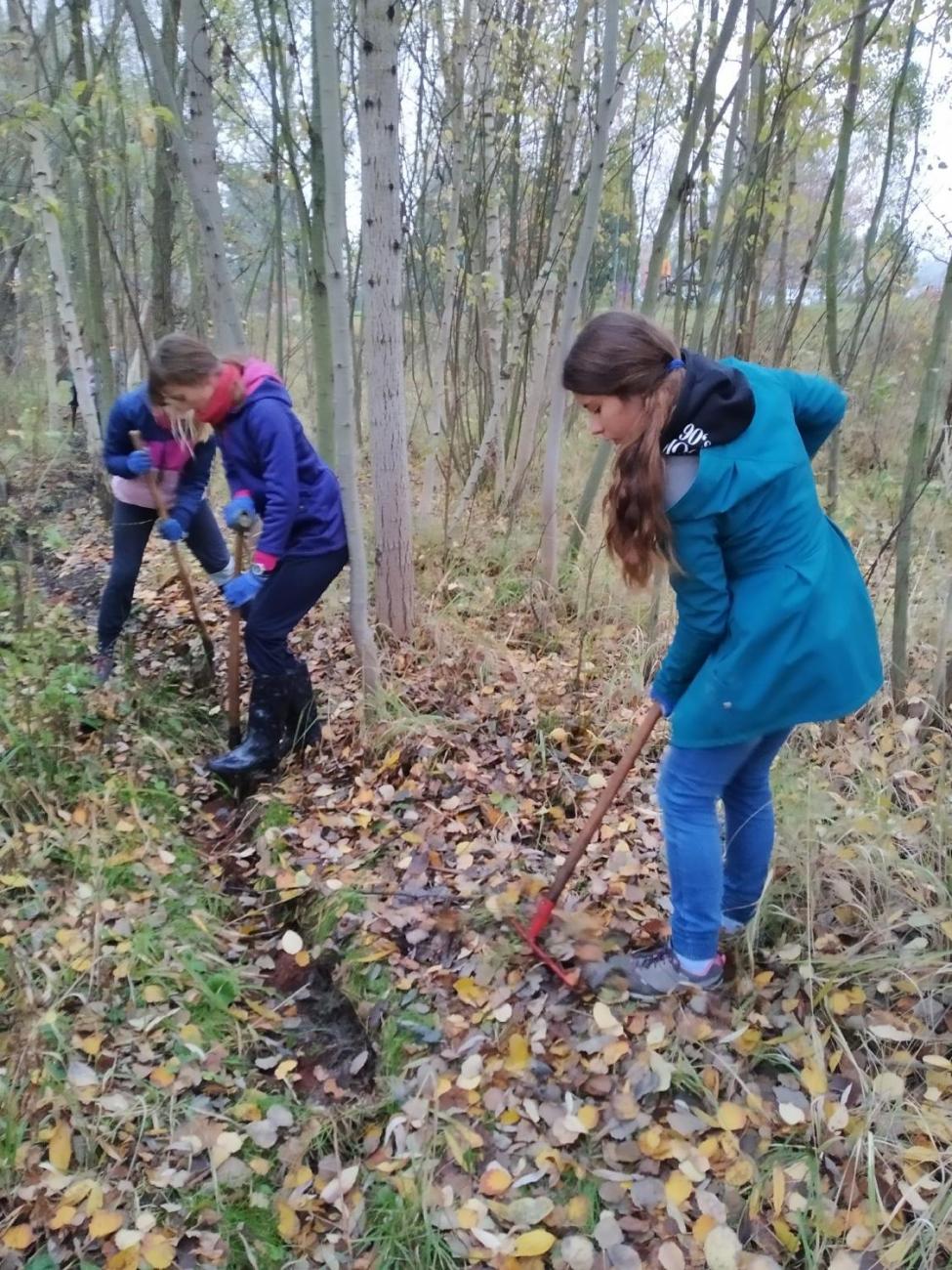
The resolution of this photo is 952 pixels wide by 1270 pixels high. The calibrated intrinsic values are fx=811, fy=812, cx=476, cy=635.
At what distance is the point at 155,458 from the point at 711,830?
301 centimetres

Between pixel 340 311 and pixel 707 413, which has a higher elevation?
pixel 340 311

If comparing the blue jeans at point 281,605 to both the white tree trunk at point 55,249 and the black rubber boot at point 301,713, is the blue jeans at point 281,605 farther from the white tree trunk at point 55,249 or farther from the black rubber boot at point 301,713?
the white tree trunk at point 55,249

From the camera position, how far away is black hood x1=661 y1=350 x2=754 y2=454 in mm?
1790

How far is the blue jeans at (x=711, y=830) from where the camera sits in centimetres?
212

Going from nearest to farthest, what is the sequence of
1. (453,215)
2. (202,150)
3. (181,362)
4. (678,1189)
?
(678,1189)
(181,362)
(202,150)
(453,215)

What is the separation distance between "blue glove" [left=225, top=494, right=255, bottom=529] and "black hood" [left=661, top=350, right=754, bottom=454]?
2075 millimetres

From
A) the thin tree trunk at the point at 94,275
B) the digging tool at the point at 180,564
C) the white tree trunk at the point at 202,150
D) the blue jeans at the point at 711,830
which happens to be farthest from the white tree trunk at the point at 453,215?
the blue jeans at the point at 711,830

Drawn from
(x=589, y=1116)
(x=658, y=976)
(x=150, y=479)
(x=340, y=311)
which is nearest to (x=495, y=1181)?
(x=589, y=1116)

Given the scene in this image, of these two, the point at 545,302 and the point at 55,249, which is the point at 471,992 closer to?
the point at 545,302

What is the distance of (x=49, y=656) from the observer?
418 cm

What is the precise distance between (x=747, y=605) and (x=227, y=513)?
224 centimetres

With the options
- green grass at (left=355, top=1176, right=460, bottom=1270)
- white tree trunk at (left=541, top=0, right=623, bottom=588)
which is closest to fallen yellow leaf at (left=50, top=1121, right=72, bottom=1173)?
green grass at (left=355, top=1176, right=460, bottom=1270)

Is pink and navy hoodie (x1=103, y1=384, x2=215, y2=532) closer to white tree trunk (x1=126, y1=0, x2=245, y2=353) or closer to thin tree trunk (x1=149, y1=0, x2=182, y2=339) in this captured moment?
white tree trunk (x1=126, y1=0, x2=245, y2=353)

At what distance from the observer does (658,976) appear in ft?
7.79
